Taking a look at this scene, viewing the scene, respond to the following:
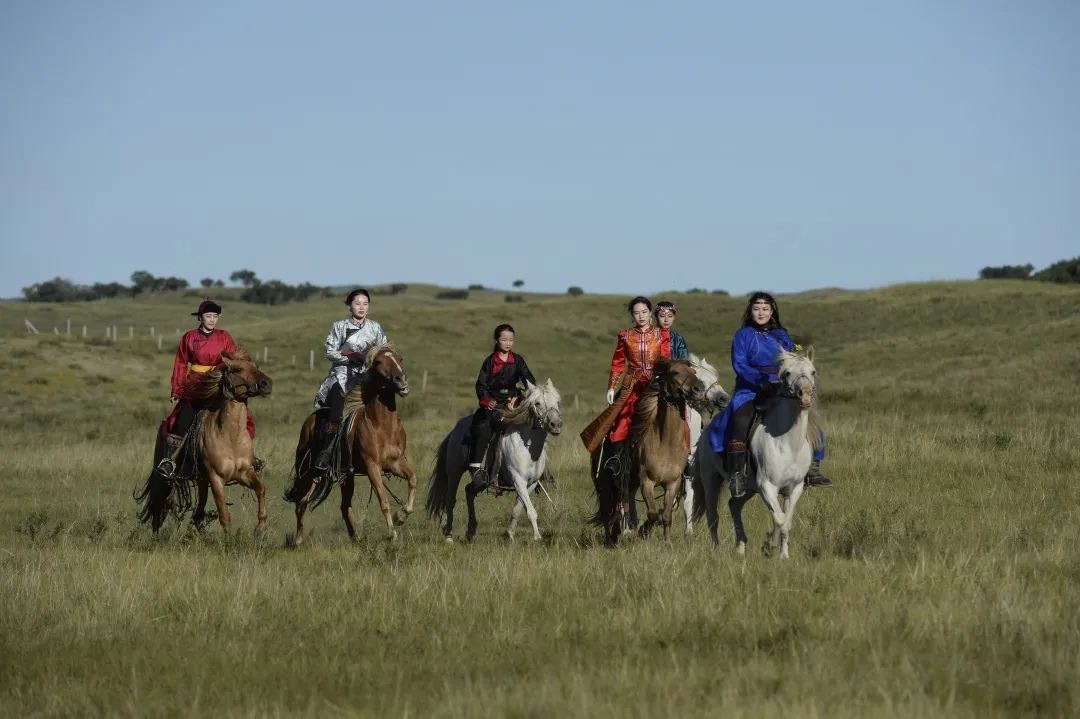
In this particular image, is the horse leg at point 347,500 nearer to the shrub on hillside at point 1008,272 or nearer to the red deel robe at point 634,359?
the red deel robe at point 634,359

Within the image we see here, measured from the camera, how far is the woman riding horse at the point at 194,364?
1413cm

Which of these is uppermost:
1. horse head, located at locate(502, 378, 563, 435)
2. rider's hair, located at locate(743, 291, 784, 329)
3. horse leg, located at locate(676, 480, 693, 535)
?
rider's hair, located at locate(743, 291, 784, 329)

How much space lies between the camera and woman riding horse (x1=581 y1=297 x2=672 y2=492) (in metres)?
13.2

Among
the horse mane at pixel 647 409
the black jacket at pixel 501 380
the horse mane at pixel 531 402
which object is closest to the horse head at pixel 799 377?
the horse mane at pixel 647 409

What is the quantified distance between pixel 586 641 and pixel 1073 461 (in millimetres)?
11349

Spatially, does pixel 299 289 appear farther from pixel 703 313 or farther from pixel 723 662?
pixel 723 662

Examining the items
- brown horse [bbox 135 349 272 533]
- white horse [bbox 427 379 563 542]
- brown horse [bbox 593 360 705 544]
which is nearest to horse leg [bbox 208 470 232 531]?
brown horse [bbox 135 349 272 533]

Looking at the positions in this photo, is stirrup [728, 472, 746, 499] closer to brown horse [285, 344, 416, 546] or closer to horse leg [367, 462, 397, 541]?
brown horse [285, 344, 416, 546]

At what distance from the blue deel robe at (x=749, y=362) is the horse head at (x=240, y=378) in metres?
4.81

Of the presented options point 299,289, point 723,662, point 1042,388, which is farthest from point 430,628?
point 299,289

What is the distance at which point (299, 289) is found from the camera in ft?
445

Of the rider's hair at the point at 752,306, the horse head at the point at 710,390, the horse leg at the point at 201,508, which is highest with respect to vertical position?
the rider's hair at the point at 752,306

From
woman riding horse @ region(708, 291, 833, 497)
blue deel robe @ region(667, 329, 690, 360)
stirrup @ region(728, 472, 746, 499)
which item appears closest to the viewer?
stirrup @ region(728, 472, 746, 499)

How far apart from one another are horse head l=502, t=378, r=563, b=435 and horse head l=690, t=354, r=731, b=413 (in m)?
1.60
